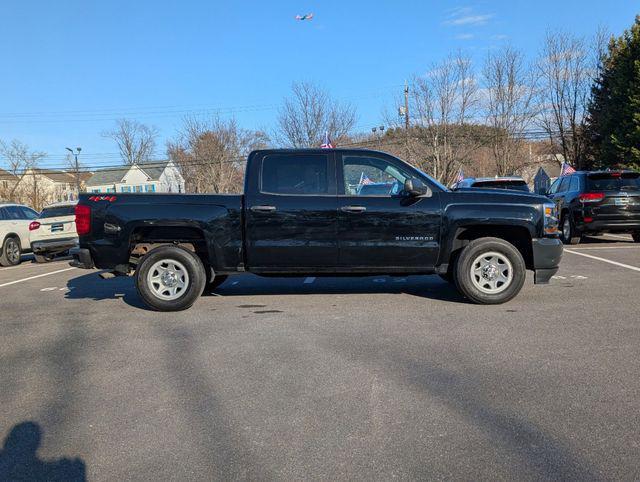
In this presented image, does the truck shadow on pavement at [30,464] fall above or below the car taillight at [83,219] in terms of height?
below

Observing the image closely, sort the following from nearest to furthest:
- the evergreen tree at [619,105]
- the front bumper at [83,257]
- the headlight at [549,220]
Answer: the headlight at [549,220], the front bumper at [83,257], the evergreen tree at [619,105]

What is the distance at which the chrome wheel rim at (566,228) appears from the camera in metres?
13.6

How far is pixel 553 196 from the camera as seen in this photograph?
584 inches

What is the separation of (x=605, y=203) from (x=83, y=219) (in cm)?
1136

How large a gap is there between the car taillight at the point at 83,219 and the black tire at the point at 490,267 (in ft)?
15.7

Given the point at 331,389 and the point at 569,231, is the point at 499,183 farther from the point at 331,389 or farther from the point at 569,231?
the point at 331,389

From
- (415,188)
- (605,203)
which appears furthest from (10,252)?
(605,203)

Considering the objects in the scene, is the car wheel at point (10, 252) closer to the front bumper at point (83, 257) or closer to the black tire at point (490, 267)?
the front bumper at point (83, 257)

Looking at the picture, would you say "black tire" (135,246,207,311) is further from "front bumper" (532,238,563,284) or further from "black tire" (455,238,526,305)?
"front bumper" (532,238,563,284)

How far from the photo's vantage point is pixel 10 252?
48.2ft

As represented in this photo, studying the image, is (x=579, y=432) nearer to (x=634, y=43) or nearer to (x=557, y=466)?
(x=557, y=466)

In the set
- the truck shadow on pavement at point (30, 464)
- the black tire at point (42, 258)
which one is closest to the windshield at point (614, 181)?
the truck shadow on pavement at point (30, 464)

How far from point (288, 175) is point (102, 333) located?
2.95 m

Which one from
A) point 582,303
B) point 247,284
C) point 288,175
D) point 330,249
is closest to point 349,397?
point 330,249
